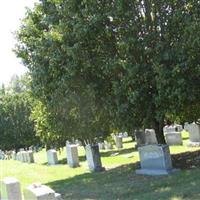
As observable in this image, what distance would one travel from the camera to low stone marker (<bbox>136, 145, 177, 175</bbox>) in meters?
16.5

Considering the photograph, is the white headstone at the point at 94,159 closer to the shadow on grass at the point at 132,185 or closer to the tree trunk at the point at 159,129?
the shadow on grass at the point at 132,185

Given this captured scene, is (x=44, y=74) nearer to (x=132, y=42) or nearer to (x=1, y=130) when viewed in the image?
(x=132, y=42)

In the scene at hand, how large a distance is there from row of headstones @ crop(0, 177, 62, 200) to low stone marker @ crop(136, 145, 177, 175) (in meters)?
6.73

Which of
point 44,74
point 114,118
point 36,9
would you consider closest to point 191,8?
point 114,118

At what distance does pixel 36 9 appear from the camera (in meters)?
21.3

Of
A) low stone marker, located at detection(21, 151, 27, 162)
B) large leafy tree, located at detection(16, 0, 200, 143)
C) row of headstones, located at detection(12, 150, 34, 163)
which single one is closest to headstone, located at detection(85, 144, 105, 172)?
large leafy tree, located at detection(16, 0, 200, 143)

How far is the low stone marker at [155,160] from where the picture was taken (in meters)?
16.5

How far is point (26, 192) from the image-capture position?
29.2ft

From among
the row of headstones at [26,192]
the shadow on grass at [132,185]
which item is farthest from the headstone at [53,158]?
the row of headstones at [26,192]

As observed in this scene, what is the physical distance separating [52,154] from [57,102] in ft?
33.3

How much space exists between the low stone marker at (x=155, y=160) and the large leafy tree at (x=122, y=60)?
0.96 metres

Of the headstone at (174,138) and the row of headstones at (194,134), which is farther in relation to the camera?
the headstone at (174,138)

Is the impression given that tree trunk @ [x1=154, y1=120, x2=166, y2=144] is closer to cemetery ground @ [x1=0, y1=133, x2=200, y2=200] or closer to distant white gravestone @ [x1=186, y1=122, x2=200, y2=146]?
cemetery ground @ [x1=0, y1=133, x2=200, y2=200]

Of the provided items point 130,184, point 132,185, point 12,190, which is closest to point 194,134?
point 130,184
